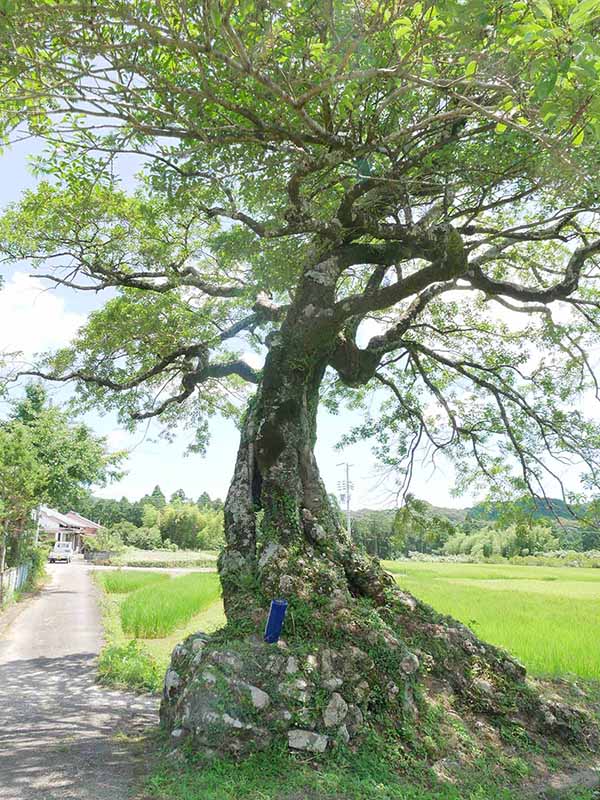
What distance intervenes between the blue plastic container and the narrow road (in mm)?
1360

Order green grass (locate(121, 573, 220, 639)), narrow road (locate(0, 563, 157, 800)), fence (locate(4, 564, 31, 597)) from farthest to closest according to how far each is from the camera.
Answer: fence (locate(4, 564, 31, 597)), green grass (locate(121, 573, 220, 639)), narrow road (locate(0, 563, 157, 800))

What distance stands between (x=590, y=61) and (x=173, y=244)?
717cm

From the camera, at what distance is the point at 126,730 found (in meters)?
5.55

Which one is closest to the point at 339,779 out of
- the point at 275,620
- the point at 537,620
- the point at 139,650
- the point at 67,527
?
the point at 275,620

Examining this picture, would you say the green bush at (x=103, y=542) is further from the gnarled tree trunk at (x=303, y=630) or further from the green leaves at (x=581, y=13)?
the green leaves at (x=581, y=13)

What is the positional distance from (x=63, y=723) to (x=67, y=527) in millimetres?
53679

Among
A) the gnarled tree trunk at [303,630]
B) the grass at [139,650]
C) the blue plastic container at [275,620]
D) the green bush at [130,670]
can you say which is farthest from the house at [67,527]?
the blue plastic container at [275,620]

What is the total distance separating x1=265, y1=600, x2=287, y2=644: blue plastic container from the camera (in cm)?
493

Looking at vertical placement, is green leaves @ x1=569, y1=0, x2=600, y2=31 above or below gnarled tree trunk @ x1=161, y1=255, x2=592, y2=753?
above

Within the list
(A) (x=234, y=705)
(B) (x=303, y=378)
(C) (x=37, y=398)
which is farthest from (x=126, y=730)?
(C) (x=37, y=398)

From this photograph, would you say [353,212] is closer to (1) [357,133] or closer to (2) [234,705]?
(1) [357,133]

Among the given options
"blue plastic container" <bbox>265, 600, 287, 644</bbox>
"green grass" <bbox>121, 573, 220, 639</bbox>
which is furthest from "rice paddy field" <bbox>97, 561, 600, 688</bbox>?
"blue plastic container" <bbox>265, 600, 287, 644</bbox>

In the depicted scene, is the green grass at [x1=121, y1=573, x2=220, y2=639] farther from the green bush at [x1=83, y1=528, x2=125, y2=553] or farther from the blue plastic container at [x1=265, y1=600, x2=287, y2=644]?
the green bush at [x1=83, y1=528, x2=125, y2=553]

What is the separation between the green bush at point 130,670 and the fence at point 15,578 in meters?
8.91
